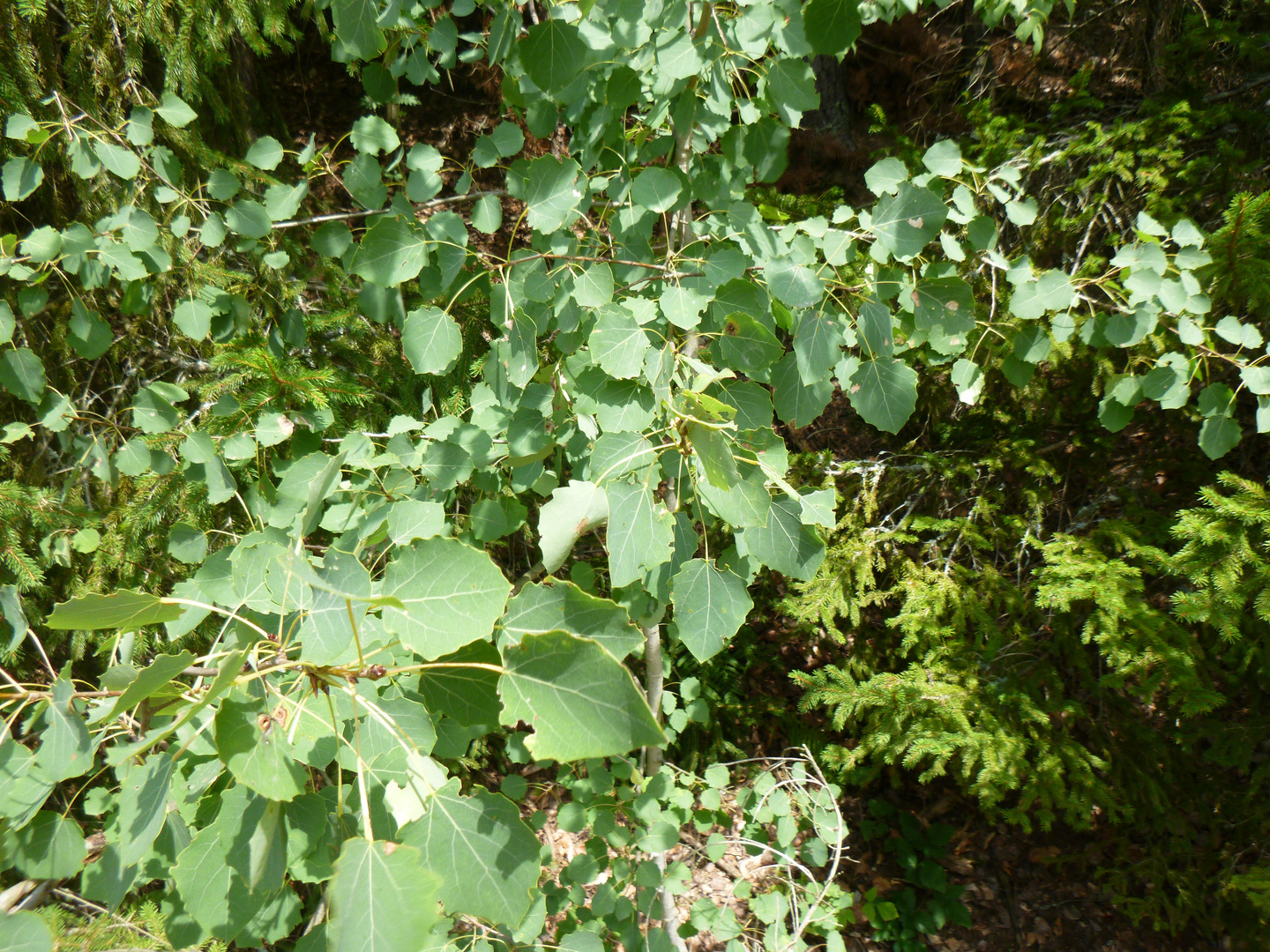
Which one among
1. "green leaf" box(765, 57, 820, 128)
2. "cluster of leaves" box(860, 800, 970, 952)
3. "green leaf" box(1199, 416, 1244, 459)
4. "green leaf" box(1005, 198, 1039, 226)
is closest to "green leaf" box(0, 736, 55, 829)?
"green leaf" box(765, 57, 820, 128)

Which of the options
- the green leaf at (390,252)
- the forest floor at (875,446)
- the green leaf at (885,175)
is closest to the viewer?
the green leaf at (390,252)

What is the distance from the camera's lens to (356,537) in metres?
1.21

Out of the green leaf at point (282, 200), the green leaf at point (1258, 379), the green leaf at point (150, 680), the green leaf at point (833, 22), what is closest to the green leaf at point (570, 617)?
the green leaf at point (150, 680)

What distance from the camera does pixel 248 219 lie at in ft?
5.43

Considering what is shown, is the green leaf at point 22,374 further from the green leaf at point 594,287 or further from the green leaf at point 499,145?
the green leaf at point 594,287

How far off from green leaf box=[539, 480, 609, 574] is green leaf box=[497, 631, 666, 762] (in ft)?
0.77

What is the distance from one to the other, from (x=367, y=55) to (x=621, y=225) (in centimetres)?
51

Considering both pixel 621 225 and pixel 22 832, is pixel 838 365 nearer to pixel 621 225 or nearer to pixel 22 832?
pixel 621 225

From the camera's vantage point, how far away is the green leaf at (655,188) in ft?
3.82

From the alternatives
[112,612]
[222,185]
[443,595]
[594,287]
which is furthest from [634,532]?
[222,185]

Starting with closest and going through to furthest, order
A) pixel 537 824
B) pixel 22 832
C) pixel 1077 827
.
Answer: pixel 22 832
pixel 537 824
pixel 1077 827

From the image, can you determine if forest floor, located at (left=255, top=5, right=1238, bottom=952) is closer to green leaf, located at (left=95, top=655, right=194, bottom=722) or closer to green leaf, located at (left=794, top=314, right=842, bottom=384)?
green leaf, located at (left=794, top=314, right=842, bottom=384)

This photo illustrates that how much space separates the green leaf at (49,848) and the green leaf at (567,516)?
0.75 m

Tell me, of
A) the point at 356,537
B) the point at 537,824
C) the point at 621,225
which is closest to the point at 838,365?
the point at 621,225
